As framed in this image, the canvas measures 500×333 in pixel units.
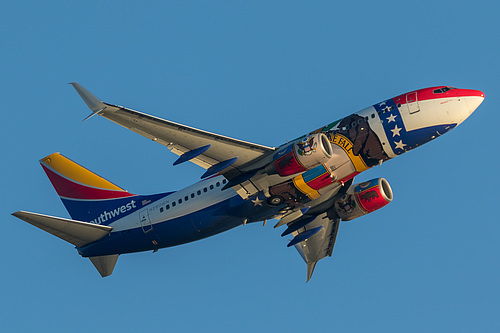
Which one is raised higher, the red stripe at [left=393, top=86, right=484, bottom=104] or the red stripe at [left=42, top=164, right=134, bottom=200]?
the red stripe at [left=393, top=86, right=484, bottom=104]

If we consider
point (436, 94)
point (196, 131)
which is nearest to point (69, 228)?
point (196, 131)

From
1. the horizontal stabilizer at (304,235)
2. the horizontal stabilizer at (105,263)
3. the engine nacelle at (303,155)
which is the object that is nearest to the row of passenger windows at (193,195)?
the engine nacelle at (303,155)

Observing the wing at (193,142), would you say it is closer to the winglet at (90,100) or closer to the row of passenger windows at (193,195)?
the winglet at (90,100)

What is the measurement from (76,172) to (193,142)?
48.5 feet

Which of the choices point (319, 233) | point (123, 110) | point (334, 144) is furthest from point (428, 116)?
point (123, 110)

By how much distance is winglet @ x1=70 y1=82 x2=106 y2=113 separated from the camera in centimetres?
3925

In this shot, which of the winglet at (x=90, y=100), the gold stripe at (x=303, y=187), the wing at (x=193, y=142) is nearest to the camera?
the winglet at (x=90, y=100)

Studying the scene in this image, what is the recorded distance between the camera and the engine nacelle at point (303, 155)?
44875 millimetres

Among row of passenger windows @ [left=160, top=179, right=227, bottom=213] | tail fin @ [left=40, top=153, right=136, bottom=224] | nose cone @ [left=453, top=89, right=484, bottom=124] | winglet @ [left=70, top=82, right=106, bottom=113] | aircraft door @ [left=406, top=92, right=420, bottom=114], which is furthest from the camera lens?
tail fin @ [left=40, top=153, right=136, bottom=224]

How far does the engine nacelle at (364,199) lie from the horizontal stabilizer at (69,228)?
1661 cm

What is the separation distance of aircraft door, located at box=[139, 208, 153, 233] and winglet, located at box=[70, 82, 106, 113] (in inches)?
506

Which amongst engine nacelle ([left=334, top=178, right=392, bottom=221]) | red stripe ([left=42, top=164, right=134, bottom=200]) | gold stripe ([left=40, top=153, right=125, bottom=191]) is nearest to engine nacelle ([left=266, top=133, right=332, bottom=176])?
engine nacelle ([left=334, top=178, right=392, bottom=221])

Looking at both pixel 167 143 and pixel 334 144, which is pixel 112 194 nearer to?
pixel 167 143

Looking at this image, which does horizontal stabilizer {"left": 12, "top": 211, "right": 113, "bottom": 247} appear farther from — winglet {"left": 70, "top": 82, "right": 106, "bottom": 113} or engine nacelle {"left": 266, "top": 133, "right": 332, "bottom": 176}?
engine nacelle {"left": 266, "top": 133, "right": 332, "bottom": 176}
